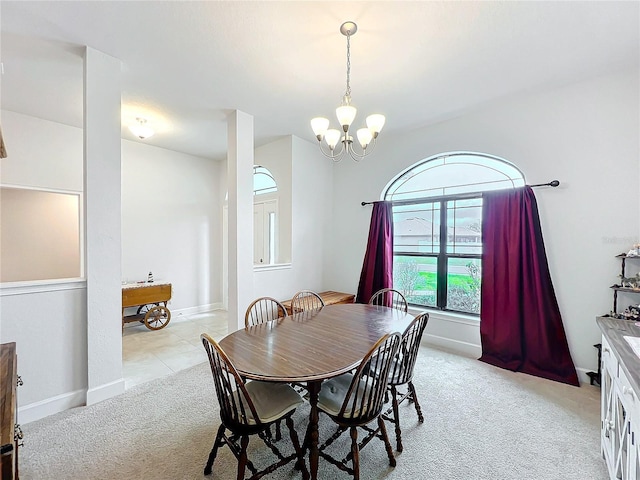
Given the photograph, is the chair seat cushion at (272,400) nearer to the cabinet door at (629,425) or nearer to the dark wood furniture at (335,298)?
the cabinet door at (629,425)

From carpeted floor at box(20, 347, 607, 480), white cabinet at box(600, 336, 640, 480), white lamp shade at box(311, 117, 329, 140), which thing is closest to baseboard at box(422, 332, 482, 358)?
carpeted floor at box(20, 347, 607, 480)

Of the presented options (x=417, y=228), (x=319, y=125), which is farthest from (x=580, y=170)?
(x=319, y=125)

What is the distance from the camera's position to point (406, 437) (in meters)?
2.03

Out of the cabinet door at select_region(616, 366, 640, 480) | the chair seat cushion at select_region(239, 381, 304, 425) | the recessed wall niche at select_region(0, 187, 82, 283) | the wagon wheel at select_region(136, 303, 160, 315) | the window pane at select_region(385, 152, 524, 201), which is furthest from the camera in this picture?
the wagon wheel at select_region(136, 303, 160, 315)

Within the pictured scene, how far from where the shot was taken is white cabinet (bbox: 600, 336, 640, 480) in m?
1.28

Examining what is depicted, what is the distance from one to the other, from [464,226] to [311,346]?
2.81 metres

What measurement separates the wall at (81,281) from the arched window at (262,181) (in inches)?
36.8

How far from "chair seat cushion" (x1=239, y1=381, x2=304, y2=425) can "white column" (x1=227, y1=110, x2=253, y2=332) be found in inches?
68.0

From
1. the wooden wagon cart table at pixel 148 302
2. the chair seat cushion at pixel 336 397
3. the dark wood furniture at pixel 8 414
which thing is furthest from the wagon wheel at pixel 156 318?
the chair seat cushion at pixel 336 397

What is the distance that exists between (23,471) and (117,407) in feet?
2.14

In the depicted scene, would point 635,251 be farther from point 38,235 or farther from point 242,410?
point 38,235

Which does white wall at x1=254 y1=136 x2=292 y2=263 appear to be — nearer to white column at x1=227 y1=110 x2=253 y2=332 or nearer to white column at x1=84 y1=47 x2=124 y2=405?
white column at x1=227 y1=110 x2=253 y2=332

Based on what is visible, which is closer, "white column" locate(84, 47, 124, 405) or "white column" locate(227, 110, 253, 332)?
"white column" locate(84, 47, 124, 405)

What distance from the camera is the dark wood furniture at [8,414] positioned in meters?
0.92
